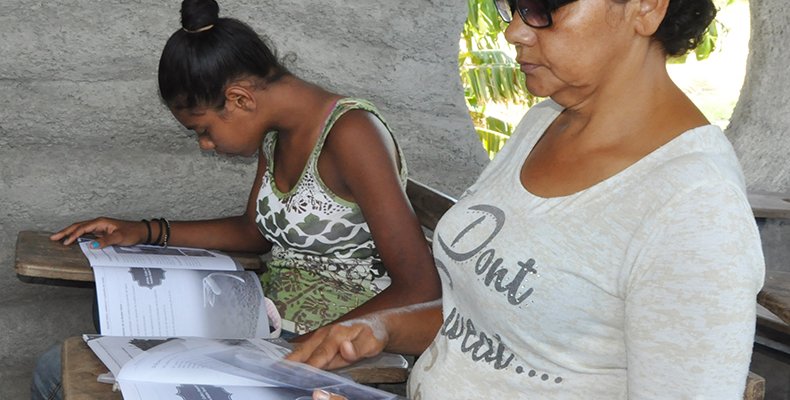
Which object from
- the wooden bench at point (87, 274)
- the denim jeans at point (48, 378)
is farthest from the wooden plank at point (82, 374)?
the denim jeans at point (48, 378)

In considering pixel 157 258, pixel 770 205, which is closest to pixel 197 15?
pixel 157 258

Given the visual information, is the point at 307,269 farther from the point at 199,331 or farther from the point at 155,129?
the point at 155,129

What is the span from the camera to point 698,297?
1065 millimetres

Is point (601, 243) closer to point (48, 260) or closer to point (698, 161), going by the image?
point (698, 161)

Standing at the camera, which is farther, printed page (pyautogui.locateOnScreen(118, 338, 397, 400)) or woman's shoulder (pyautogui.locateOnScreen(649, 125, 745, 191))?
printed page (pyautogui.locateOnScreen(118, 338, 397, 400))

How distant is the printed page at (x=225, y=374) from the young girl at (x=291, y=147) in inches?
24.5

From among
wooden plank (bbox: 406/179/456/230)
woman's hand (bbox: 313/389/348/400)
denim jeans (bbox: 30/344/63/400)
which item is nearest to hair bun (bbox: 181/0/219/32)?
wooden plank (bbox: 406/179/456/230)

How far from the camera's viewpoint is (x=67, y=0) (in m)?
2.41

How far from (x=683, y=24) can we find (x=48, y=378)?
147 centimetres

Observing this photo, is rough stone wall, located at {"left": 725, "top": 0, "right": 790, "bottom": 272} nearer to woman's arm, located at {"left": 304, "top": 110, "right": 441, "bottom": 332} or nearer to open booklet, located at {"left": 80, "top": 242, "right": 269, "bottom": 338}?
woman's arm, located at {"left": 304, "top": 110, "right": 441, "bottom": 332}

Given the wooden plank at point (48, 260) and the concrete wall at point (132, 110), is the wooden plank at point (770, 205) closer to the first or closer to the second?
the concrete wall at point (132, 110)

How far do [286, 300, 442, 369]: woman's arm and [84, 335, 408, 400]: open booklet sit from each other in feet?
0.11

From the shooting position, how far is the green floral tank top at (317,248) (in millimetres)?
2074

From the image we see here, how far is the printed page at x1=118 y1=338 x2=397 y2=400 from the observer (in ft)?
4.19
